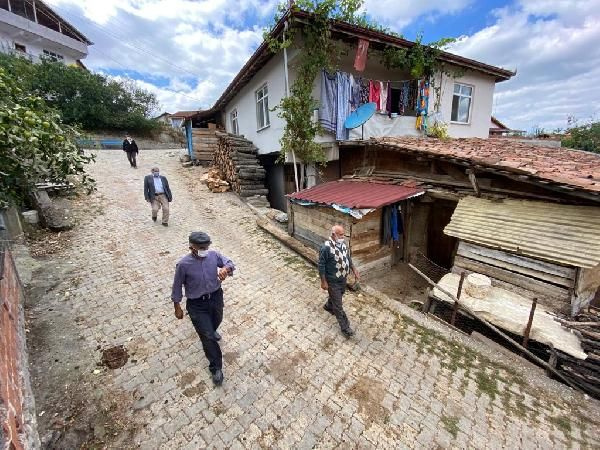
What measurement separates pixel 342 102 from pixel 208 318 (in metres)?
8.18

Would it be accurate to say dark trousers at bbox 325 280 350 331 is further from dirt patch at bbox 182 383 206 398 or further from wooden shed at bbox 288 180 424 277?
dirt patch at bbox 182 383 206 398

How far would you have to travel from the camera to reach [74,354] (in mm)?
4047

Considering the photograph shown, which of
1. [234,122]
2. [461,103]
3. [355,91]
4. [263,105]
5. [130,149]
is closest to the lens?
[355,91]

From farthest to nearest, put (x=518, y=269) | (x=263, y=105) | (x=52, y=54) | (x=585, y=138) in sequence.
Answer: (x=52, y=54) < (x=585, y=138) < (x=263, y=105) < (x=518, y=269)

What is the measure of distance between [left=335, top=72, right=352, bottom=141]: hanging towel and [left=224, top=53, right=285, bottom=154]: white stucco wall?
187 cm

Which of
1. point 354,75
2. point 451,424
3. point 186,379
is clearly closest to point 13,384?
point 186,379

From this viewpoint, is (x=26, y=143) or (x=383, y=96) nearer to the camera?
(x=26, y=143)

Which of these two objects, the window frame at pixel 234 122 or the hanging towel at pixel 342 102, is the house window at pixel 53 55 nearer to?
the window frame at pixel 234 122

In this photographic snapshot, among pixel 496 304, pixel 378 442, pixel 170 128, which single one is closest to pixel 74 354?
pixel 378 442

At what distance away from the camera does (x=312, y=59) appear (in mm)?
8453

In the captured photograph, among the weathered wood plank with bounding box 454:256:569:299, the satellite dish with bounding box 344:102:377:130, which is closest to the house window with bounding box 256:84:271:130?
the satellite dish with bounding box 344:102:377:130

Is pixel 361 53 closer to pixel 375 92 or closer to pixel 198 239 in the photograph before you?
pixel 375 92

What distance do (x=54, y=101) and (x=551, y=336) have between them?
29178mm

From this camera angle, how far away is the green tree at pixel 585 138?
20312 mm
